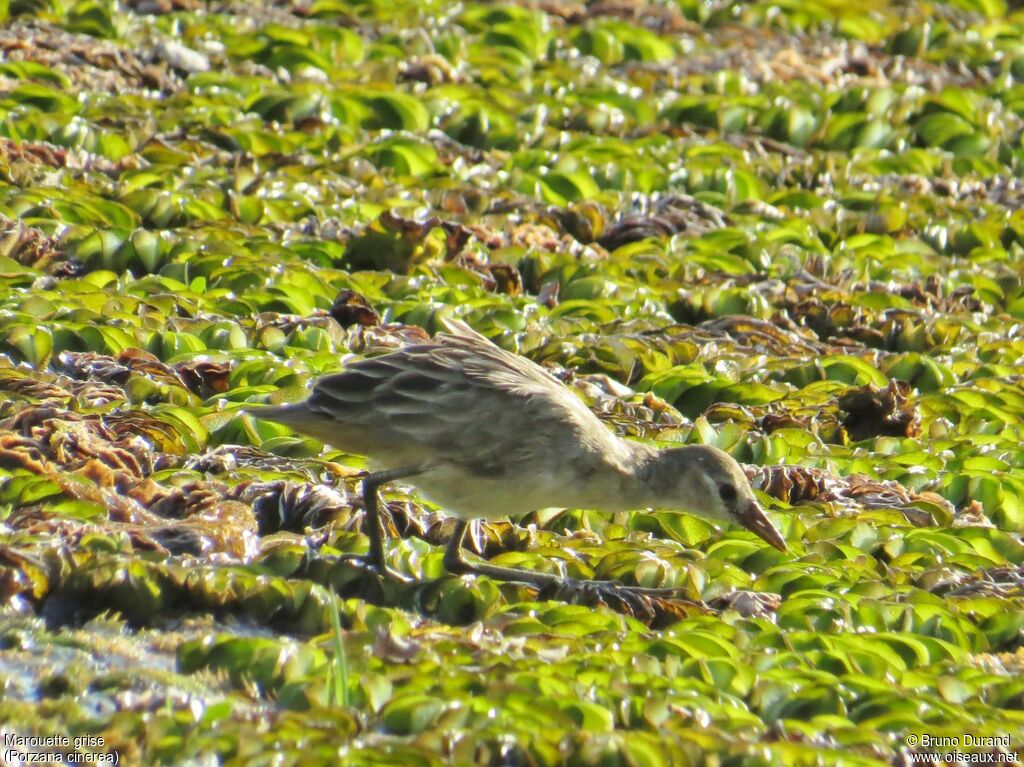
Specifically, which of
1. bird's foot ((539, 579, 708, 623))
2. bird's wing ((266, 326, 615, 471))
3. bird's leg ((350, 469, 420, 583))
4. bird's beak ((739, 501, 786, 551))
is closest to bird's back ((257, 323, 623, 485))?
bird's wing ((266, 326, 615, 471))

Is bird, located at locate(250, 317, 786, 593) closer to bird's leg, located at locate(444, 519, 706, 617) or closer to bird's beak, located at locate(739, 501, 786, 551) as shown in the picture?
bird's leg, located at locate(444, 519, 706, 617)

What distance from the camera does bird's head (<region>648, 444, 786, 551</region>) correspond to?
20.7ft

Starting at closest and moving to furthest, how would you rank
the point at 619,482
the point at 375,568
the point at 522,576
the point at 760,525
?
the point at 375,568, the point at 522,576, the point at 619,482, the point at 760,525

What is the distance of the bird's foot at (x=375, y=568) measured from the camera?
5695mm

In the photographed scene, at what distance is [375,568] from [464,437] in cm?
55

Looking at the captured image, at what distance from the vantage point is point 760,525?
6.36m

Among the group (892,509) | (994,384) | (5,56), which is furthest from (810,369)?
(5,56)

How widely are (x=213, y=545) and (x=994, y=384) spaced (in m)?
4.30

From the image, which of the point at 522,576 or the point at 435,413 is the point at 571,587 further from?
the point at 435,413

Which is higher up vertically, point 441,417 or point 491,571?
point 441,417

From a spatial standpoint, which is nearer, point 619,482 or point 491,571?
point 491,571

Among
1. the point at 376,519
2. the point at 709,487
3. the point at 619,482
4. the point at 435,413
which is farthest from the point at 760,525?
the point at 376,519

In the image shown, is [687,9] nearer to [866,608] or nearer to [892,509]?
[892,509]

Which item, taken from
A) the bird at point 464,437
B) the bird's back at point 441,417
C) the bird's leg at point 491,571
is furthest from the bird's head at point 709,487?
the bird's leg at point 491,571
